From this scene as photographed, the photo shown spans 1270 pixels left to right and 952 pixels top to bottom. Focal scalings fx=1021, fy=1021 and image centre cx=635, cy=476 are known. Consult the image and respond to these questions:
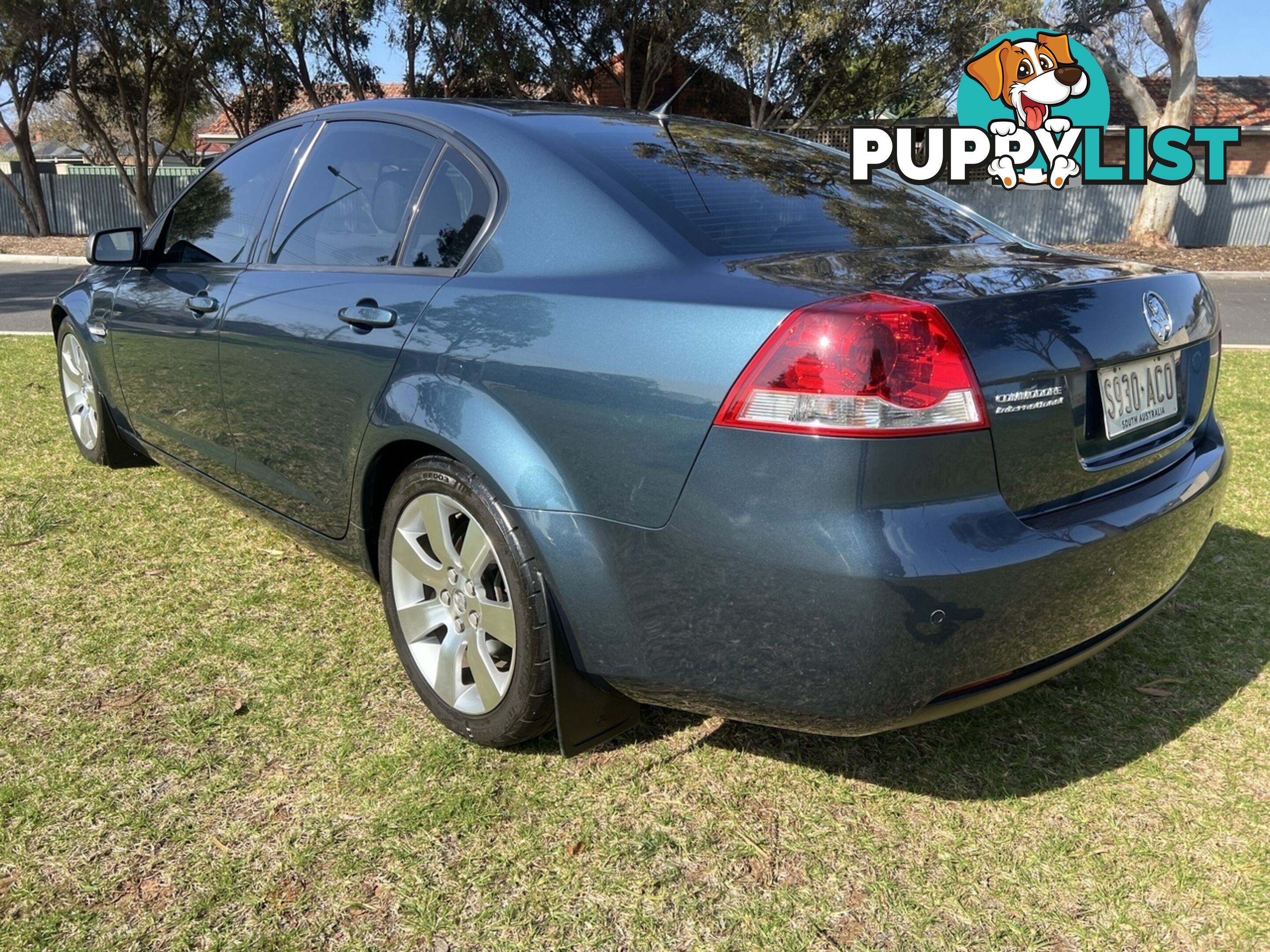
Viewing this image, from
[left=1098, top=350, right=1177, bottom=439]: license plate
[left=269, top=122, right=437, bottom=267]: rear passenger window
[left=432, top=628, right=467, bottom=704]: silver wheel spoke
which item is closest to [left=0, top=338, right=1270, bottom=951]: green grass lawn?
[left=432, top=628, right=467, bottom=704]: silver wheel spoke

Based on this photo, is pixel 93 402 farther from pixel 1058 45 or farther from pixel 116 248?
pixel 1058 45

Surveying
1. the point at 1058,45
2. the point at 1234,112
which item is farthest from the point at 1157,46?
the point at 1234,112

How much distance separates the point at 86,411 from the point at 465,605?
3.23 metres

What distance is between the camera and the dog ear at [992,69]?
21500mm

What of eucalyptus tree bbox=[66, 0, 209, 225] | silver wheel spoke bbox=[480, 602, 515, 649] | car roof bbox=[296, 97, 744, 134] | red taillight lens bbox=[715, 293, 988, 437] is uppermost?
eucalyptus tree bbox=[66, 0, 209, 225]

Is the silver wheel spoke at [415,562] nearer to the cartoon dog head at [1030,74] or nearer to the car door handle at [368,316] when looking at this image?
the car door handle at [368,316]

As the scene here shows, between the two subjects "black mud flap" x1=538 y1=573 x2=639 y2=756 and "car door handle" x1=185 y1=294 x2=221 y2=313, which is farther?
"car door handle" x1=185 y1=294 x2=221 y2=313

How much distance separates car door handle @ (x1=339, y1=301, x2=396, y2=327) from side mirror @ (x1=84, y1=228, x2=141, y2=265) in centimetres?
177

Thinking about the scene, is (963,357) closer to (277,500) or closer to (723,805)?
(723,805)

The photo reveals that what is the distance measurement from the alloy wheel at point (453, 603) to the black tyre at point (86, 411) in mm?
2577

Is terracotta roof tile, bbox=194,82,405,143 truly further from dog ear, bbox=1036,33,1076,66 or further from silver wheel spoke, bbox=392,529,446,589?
silver wheel spoke, bbox=392,529,446,589

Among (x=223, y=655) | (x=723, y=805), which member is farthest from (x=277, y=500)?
(x=723, y=805)

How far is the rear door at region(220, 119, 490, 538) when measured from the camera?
271 cm

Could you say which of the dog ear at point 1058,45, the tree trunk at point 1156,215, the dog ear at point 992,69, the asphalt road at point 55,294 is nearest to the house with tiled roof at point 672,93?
the dog ear at point 992,69
